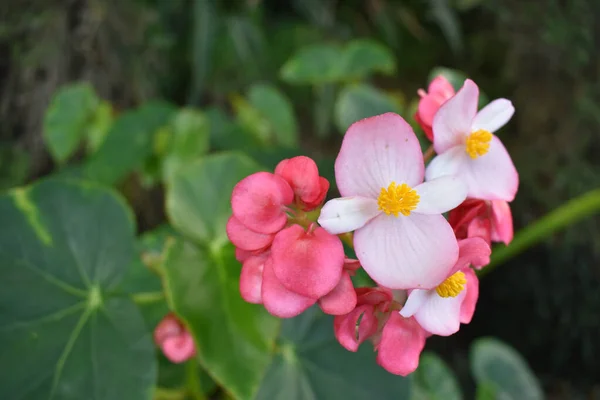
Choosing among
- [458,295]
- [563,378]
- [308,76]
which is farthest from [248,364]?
[563,378]

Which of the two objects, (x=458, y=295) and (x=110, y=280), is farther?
(x=110, y=280)

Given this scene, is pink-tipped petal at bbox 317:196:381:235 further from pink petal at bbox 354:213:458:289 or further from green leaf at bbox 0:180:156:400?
green leaf at bbox 0:180:156:400

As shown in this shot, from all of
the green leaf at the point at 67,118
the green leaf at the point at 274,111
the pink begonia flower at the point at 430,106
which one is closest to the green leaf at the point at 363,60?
the green leaf at the point at 274,111

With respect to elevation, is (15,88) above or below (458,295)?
below

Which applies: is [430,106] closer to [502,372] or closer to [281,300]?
[281,300]

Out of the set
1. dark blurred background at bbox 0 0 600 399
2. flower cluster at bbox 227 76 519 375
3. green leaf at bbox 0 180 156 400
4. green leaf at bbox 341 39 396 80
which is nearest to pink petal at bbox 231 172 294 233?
flower cluster at bbox 227 76 519 375

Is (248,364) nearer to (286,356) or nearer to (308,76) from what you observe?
(286,356)
